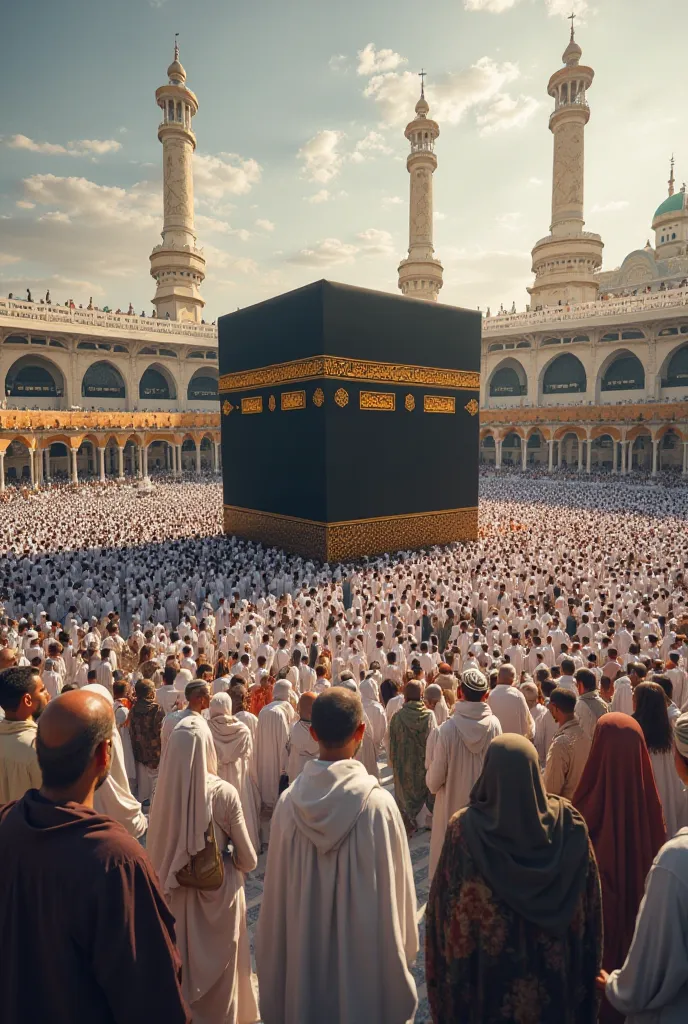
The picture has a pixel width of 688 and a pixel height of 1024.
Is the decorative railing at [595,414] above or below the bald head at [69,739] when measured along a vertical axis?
above

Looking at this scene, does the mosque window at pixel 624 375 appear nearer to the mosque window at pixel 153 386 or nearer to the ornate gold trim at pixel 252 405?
the ornate gold trim at pixel 252 405

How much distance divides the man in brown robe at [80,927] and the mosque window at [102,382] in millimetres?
35525

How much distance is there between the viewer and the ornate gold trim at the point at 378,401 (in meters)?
13.9

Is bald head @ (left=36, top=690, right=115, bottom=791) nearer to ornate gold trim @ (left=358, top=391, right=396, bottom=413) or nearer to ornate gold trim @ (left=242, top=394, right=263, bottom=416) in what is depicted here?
ornate gold trim @ (left=358, top=391, right=396, bottom=413)

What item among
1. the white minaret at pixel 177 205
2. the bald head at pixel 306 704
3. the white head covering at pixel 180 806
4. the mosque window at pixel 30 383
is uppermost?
the white minaret at pixel 177 205

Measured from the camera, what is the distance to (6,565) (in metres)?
11.1

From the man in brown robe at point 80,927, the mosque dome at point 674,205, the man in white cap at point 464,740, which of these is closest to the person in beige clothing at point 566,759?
the man in white cap at point 464,740

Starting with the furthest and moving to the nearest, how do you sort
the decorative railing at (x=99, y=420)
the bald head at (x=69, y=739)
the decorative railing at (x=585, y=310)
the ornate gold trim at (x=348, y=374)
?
the decorative railing at (x=585, y=310), the decorative railing at (x=99, y=420), the ornate gold trim at (x=348, y=374), the bald head at (x=69, y=739)

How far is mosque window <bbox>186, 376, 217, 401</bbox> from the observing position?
38.5m

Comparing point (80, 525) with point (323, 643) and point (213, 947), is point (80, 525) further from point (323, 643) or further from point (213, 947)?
point (213, 947)

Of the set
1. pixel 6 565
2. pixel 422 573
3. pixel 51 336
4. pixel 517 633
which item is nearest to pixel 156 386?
pixel 51 336

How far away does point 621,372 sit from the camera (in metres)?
33.8

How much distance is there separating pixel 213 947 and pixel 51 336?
33.8 m

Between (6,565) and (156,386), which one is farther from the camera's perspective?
(156,386)
